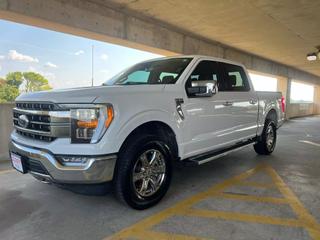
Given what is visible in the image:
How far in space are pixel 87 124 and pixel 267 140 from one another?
478 cm

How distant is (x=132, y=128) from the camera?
293cm

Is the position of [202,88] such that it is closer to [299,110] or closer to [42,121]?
[42,121]

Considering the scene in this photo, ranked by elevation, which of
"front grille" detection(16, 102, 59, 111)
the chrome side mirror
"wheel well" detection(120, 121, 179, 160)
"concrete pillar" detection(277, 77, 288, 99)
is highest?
"concrete pillar" detection(277, 77, 288, 99)

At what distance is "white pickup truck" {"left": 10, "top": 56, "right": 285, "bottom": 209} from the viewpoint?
269 cm

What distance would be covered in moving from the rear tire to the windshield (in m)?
2.96

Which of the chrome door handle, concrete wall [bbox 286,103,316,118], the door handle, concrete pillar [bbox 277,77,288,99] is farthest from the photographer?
concrete pillar [bbox 277,77,288,99]

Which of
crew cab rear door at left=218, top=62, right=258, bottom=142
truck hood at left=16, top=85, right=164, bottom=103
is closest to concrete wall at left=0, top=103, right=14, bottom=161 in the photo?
truck hood at left=16, top=85, right=164, bottom=103

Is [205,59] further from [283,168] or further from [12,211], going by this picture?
[12,211]

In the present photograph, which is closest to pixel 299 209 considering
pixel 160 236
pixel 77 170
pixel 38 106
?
pixel 160 236

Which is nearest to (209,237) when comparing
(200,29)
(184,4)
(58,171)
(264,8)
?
(58,171)

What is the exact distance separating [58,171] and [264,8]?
637 cm

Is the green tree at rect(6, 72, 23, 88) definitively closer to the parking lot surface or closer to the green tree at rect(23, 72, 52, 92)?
the green tree at rect(23, 72, 52, 92)

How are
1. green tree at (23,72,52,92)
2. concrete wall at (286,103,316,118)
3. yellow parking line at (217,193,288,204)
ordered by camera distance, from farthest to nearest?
1. concrete wall at (286,103,316,118)
2. green tree at (23,72,52,92)
3. yellow parking line at (217,193,288,204)

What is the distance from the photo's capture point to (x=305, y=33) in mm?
9031
